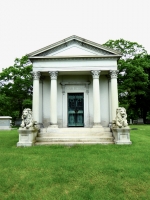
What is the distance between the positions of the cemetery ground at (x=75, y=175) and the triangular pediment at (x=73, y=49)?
7253mm

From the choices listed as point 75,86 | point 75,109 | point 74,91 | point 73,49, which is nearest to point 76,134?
point 75,109

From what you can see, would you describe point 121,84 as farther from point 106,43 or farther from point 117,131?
point 117,131

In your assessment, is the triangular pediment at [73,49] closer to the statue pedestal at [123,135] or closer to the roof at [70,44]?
the roof at [70,44]

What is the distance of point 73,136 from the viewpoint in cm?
1180

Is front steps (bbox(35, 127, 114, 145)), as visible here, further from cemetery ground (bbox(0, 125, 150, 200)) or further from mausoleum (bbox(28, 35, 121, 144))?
cemetery ground (bbox(0, 125, 150, 200))

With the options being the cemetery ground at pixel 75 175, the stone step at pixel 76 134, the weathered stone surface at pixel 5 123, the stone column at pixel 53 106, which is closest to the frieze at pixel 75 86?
the stone column at pixel 53 106

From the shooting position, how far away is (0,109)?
27281 millimetres

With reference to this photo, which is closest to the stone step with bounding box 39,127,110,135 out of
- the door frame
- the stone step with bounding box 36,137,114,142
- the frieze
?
the stone step with bounding box 36,137,114,142

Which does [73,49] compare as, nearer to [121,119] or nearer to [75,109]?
[75,109]

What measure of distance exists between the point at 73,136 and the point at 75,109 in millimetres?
3387

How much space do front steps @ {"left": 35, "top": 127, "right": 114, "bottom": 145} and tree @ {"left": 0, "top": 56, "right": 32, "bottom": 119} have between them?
590 inches

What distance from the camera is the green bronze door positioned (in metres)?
14.7

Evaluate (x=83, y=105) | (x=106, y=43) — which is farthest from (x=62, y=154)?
(x=106, y=43)

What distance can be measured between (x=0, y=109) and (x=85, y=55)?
18.5m
